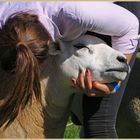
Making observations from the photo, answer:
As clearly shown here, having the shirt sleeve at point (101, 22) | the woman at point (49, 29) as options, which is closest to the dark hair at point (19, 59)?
the woman at point (49, 29)

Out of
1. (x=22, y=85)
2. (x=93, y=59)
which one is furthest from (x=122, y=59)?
(x=22, y=85)

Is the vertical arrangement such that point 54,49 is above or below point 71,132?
above

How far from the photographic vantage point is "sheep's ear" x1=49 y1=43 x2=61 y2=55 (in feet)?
11.5

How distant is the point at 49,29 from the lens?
11.2 feet

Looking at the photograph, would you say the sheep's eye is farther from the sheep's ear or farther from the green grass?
the green grass

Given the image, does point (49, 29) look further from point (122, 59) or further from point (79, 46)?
point (122, 59)

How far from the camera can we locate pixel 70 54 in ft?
11.6

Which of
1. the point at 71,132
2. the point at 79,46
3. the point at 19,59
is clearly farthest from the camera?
the point at 71,132

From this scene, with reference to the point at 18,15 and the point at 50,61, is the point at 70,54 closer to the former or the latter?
the point at 50,61

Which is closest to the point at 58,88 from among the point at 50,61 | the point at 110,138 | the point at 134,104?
the point at 50,61

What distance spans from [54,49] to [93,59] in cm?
23

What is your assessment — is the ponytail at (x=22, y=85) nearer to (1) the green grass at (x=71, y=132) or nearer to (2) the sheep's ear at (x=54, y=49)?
(2) the sheep's ear at (x=54, y=49)

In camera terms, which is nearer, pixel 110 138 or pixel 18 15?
pixel 18 15

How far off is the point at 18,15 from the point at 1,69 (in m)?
0.29
